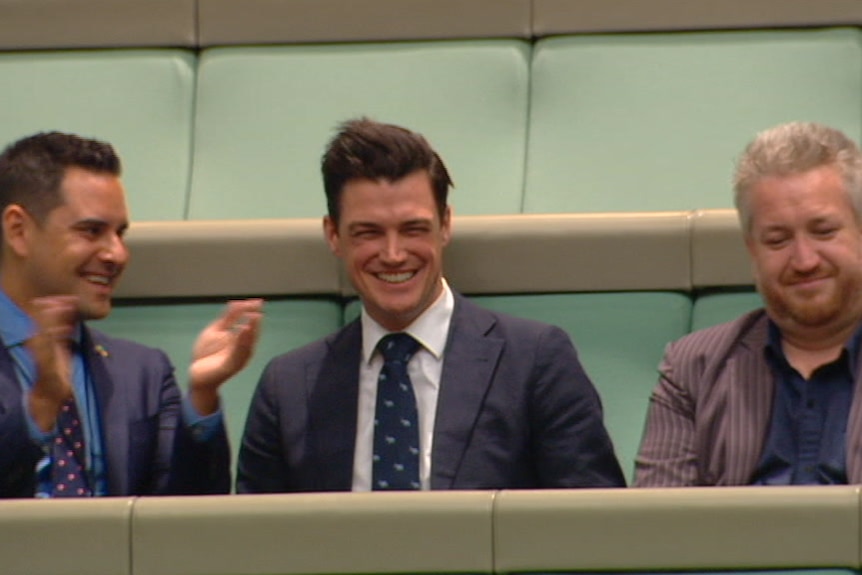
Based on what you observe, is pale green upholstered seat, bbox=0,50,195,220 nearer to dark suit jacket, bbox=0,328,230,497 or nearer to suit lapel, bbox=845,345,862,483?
dark suit jacket, bbox=0,328,230,497

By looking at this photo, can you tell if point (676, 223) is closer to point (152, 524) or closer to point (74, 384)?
point (74, 384)

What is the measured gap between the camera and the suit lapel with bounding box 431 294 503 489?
1.43 meters

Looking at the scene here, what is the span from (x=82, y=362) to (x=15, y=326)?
6 cm

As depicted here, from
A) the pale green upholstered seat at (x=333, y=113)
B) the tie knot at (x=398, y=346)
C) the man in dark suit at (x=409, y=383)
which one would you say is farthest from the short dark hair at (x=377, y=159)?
the pale green upholstered seat at (x=333, y=113)

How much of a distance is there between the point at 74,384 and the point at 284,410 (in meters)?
0.16

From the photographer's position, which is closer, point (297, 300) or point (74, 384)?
point (74, 384)

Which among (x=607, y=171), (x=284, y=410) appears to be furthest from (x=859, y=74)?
(x=284, y=410)

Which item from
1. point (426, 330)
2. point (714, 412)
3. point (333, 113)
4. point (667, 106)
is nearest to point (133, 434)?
point (426, 330)

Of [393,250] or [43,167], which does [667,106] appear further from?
[43,167]

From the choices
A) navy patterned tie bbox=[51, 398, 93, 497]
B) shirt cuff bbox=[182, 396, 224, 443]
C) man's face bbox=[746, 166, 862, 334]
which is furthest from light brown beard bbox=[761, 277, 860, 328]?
navy patterned tie bbox=[51, 398, 93, 497]

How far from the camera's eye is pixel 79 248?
154 centimetres

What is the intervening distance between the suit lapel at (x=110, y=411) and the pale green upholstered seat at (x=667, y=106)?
0.52 metres

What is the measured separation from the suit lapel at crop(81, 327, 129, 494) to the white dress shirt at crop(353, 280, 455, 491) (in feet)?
0.55

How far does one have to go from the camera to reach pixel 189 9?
2.04m
